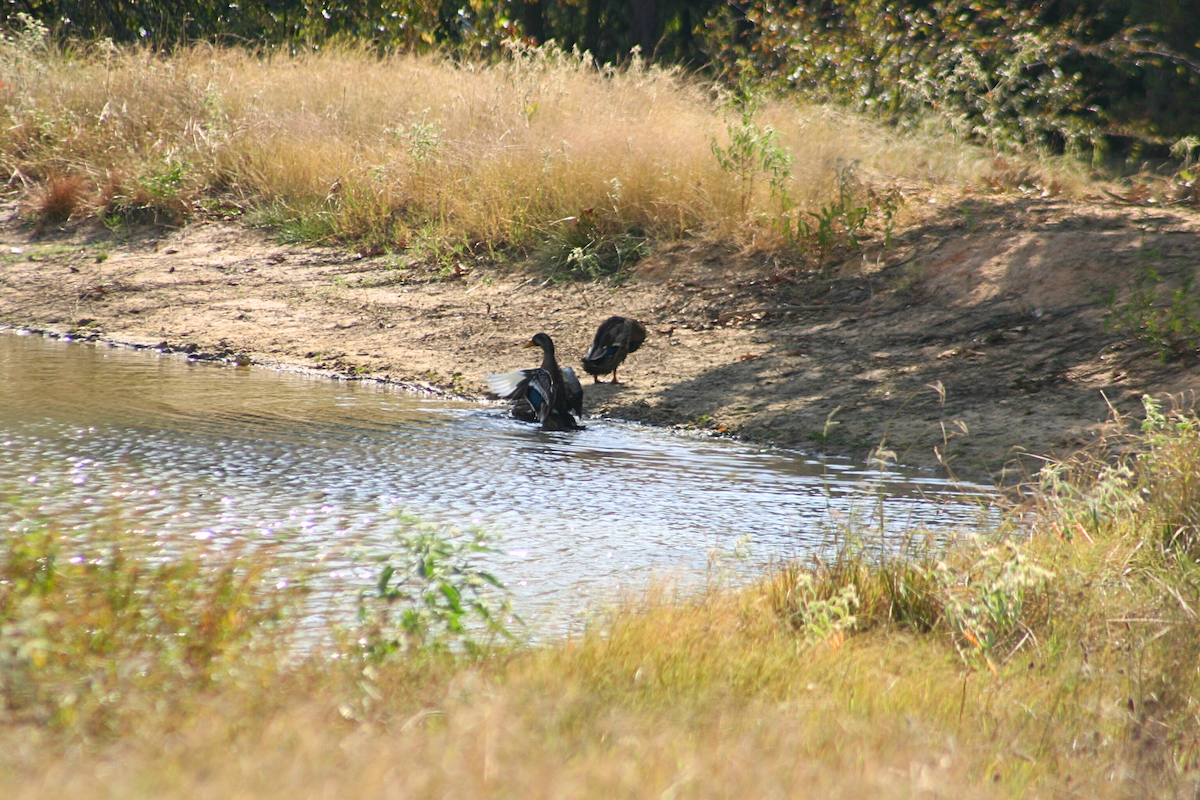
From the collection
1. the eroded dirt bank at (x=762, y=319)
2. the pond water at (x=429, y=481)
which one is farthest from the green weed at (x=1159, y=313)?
the pond water at (x=429, y=481)

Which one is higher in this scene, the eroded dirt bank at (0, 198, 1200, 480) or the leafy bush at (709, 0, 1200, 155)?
the leafy bush at (709, 0, 1200, 155)

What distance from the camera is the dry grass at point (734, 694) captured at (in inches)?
84.4

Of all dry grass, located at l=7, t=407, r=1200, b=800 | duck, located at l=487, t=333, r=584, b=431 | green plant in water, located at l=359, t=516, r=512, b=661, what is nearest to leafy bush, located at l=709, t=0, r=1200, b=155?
duck, located at l=487, t=333, r=584, b=431

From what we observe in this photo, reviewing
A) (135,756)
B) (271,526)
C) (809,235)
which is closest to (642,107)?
(809,235)

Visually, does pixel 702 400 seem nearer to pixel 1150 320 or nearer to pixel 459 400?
pixel 459 400

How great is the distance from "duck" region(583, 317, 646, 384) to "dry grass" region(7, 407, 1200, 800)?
419 cm

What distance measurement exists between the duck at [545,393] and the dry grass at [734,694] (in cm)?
319

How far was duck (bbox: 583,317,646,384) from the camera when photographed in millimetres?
8281

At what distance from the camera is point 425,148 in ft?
39.5

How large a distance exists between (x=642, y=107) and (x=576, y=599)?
376 inches

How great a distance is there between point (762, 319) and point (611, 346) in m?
1.55

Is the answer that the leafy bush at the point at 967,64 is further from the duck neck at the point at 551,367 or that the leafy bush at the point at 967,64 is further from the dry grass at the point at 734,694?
the dry grass at the point at 734,694

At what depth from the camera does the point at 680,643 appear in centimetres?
337

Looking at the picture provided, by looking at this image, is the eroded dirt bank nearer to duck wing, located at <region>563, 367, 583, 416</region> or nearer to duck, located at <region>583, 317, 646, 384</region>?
duck, located at <region>583, 317, 646, 384</region>
